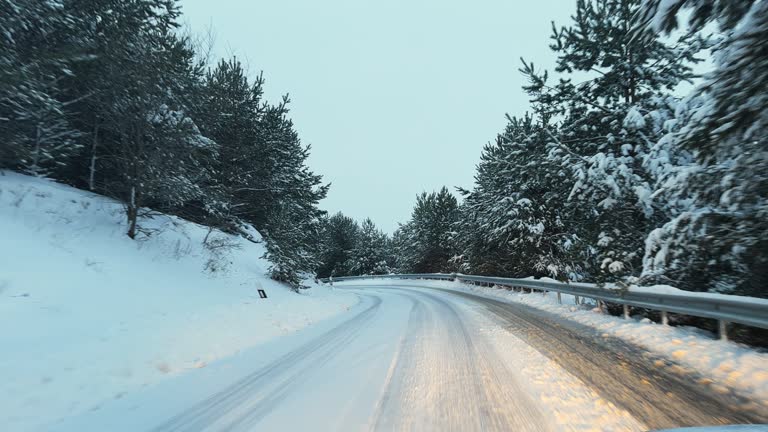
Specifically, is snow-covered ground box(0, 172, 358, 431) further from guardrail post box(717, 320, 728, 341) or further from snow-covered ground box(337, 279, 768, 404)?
guardrail post box(717, 320, 728, 341)

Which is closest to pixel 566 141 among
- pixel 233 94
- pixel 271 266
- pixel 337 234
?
pixel 271 266

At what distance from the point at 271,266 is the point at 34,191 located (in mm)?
9325

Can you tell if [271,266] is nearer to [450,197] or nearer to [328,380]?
[328,380]

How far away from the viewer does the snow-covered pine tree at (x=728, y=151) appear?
451 centimetres

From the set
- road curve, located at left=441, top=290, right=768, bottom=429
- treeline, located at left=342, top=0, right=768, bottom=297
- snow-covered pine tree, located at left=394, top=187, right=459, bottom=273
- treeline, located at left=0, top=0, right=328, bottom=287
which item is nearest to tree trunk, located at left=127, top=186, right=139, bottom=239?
treeline, located at left=0, top=0, right=328, bottom=287

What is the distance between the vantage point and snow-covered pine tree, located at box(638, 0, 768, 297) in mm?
4508

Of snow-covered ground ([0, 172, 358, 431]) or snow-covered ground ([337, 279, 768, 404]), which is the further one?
snow-covered ground ([0, 172, 358, 431])

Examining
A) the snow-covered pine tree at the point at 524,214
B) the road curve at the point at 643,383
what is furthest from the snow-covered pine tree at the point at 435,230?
the road curve at the point at 643,383

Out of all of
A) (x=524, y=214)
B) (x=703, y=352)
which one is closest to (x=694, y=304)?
(x=703, y=352)

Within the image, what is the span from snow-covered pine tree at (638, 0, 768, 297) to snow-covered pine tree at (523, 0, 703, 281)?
3462 millimetres

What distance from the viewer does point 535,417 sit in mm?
3428

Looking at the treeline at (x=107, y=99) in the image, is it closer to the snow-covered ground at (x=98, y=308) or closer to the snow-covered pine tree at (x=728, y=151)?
the snow-covered ground at (x=98, y=308)

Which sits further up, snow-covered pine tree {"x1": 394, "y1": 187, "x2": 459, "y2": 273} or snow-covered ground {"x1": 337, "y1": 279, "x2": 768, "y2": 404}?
snow-covered pine tree {"x1": 394, "y1": 187, "x2": 459, "y2": 273}

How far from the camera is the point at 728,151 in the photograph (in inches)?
205
